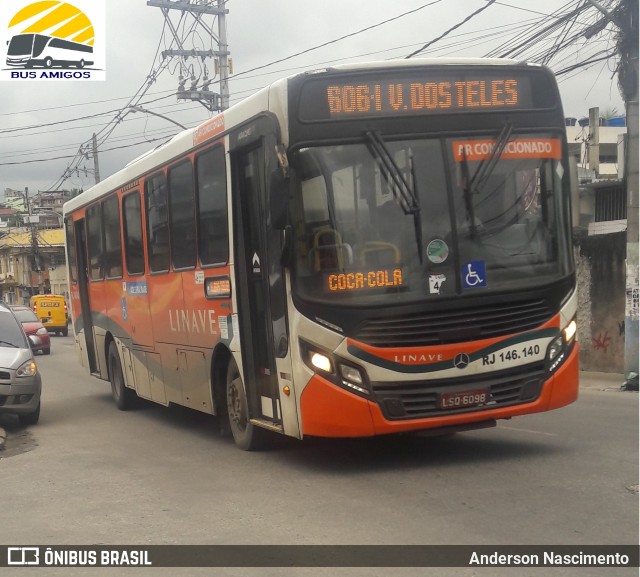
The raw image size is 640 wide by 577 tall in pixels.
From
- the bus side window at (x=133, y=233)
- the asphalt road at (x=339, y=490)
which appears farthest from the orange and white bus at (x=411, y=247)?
the bus side window at (x=133, y=233)

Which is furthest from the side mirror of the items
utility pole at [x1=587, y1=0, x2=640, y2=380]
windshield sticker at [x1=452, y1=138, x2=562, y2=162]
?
utility pole at [x1=587, y1=0, x2=640, y2=380]

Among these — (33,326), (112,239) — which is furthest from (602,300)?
(33,326)

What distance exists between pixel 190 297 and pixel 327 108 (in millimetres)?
3572

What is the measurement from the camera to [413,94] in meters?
8.33

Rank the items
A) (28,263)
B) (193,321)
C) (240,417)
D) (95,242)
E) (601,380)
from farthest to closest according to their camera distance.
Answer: (28,263)
(601,380)
(95,242)
(193,321)
(240,417)

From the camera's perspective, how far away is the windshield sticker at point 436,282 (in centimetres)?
805

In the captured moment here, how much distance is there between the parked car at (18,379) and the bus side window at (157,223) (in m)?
2.25

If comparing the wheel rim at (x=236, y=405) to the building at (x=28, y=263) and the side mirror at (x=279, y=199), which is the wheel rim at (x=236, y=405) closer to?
the side mirror at (x=279, y=199)

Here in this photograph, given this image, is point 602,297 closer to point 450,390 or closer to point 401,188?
point 450,390

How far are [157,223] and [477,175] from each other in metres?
5.18

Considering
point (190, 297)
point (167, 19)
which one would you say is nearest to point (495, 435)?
point (190, 297)

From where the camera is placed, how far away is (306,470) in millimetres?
8758

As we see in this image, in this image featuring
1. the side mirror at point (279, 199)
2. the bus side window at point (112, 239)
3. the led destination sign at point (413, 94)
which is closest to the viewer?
the side mirror at point (279, 199)

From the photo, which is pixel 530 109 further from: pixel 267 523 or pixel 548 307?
pixel 267 523
